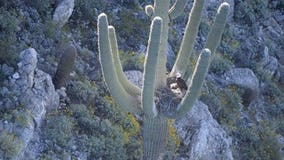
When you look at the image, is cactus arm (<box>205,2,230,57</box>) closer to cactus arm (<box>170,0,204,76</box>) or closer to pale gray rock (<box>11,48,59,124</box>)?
cactus arm (<box>170,0,204,76</box>)

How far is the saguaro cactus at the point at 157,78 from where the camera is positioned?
20.1 feet

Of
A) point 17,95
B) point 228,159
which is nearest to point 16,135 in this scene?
point 17,95

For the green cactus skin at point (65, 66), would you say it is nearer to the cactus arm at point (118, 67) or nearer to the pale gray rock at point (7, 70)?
the pale gray rock at point (7, 70)

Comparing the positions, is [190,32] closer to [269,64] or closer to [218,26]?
[218,26]

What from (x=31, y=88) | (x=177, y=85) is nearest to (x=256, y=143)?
(x=177, y=85)

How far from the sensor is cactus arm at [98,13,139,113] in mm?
6172

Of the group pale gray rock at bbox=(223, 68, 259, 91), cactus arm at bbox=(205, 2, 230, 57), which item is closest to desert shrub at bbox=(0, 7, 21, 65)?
cactus arm at bbox=(205, 2, 230, 57)

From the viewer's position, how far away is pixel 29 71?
23.2 feet

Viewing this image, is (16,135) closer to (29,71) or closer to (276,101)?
(29,71)

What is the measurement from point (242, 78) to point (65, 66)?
177 inches

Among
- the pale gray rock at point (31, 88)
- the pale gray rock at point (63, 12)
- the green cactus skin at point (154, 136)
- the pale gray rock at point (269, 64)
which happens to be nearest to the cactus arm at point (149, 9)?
the green cactus skin at point (154, 136)

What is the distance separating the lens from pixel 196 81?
6242 mm

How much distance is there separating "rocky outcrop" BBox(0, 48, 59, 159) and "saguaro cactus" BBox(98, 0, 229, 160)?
1101 mm

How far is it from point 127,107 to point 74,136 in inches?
38.9
